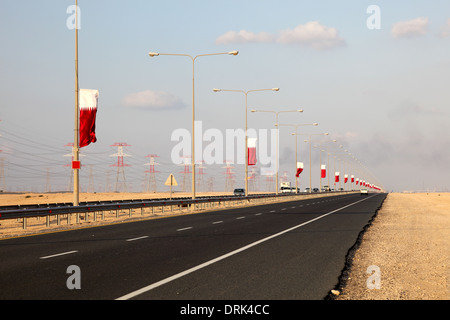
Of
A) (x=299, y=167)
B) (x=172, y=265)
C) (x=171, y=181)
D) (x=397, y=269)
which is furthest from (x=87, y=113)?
(x=299, y=167)

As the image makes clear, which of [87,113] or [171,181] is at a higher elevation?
[87,113]

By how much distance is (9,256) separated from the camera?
12617mm

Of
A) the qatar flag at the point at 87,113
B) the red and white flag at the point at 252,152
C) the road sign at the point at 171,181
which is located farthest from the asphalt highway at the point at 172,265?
the red and white flag at the point at 252,152

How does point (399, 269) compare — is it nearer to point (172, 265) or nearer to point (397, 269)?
point (397, 269)

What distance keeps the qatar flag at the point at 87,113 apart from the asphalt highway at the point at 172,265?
25.5 ft

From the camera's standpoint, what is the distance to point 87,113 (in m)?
25.6

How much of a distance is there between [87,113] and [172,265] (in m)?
15.8

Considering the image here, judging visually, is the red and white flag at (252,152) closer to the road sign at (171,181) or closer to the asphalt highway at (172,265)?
the road sign at (171,181)

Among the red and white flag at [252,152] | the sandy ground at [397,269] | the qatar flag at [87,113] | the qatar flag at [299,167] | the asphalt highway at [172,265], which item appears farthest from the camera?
the qatar flag at [299,167]

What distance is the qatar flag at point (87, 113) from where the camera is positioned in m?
25.5
